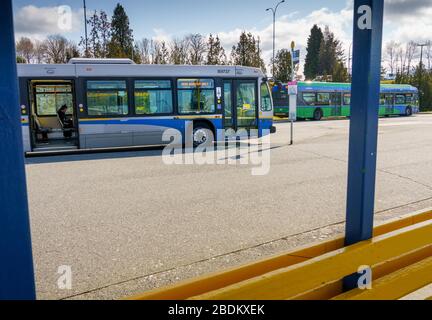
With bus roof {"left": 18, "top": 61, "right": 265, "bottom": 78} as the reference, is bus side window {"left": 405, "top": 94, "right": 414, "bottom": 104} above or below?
below

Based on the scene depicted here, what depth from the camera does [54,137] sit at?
41.7 ft

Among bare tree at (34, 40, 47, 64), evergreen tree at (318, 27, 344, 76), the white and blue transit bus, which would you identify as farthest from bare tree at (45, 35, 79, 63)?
evergreen tree at (318, 27, 344, 76)

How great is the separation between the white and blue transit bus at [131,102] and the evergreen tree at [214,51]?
25339 mm

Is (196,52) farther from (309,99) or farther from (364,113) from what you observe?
(364,113)

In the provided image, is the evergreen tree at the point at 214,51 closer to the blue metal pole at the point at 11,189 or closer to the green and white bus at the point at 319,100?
the green and white bus at the point at 319,100

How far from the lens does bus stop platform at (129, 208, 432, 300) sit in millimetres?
2049

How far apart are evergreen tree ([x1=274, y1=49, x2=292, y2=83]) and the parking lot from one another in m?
34.6

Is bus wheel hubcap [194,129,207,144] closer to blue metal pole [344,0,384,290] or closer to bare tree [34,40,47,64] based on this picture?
bare tree [34,40,47,64]

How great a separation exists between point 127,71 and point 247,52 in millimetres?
32080

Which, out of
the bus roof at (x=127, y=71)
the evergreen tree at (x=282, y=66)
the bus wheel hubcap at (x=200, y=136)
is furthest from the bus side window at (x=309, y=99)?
the bus wheel hubcap at (x=200, y=136)

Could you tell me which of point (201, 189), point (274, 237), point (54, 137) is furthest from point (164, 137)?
point (274, 237)

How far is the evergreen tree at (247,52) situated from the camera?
41.2 metres

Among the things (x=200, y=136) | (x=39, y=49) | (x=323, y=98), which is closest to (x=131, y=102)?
(x=200, y=136)
